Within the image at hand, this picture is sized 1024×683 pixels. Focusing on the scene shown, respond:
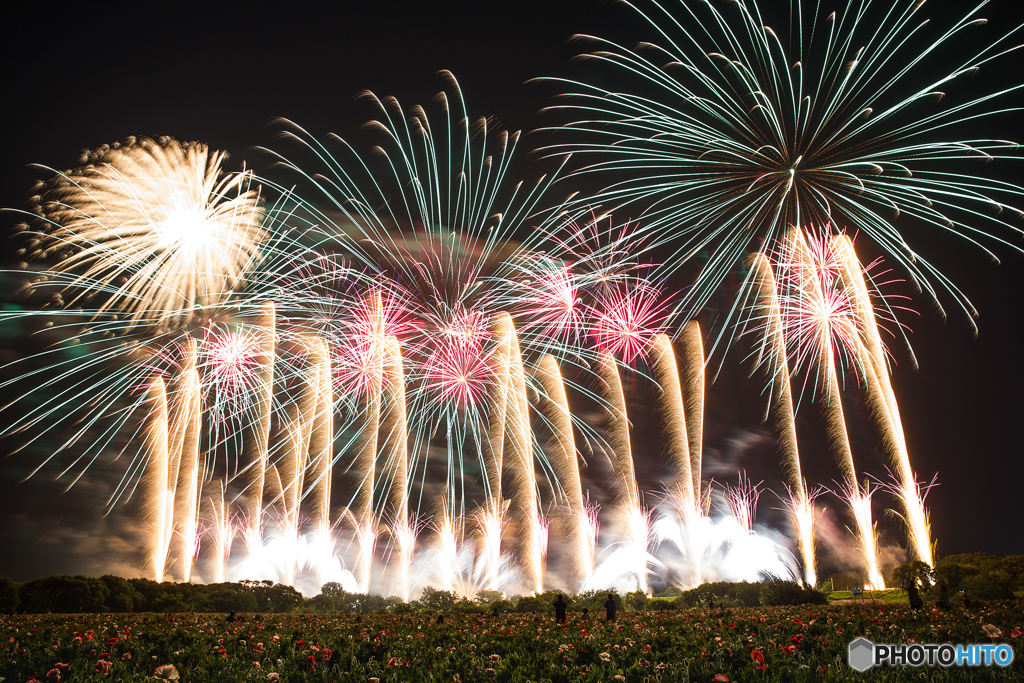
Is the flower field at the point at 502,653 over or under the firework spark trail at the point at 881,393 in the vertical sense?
under

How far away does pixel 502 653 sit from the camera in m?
12.4

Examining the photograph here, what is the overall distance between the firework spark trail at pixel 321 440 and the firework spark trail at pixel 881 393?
32.2 m

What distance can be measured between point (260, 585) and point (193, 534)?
7.33 meters

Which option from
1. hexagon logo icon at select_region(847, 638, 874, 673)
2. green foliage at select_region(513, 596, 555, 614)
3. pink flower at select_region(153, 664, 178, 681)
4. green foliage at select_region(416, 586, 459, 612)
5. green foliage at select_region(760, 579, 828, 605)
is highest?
hexagon logo icon at select_region(847, 638, 874, 673)

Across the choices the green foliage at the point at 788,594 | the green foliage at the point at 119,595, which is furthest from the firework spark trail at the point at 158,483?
the green foliage at the point at 788,594

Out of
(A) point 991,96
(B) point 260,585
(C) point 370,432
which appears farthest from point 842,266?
(B) point 260,585

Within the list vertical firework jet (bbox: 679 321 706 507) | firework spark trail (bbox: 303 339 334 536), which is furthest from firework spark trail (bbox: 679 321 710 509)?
firework spark trail (bbox: 303 339 334 536)

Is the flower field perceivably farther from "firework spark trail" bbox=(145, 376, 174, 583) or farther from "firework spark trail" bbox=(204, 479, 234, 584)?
"firework spark trail" bbox=(204, 479, 234, 584)

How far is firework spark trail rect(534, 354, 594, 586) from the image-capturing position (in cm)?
4262

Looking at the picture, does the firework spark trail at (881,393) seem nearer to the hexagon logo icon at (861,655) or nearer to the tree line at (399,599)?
the tree line at (399,599)

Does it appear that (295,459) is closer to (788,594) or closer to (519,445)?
(519,445)

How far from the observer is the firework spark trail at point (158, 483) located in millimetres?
41419

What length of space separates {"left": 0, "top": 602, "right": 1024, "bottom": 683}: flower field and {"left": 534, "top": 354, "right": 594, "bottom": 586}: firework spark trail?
2648 cm

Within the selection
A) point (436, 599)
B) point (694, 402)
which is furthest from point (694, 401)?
point (436, 599)
